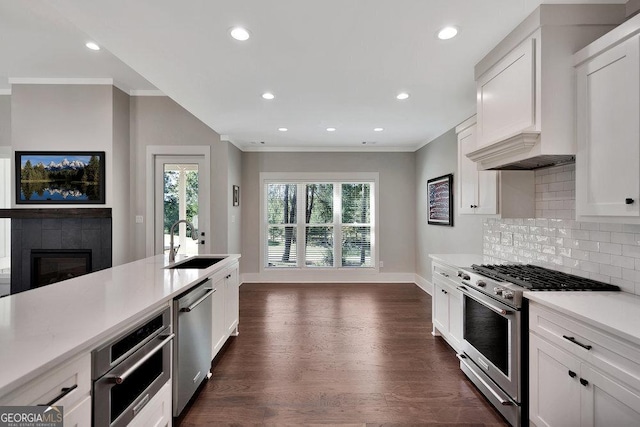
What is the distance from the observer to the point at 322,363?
8.77 feet

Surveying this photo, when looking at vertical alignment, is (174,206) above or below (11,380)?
above

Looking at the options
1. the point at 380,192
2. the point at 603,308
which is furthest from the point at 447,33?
the point at 380,192

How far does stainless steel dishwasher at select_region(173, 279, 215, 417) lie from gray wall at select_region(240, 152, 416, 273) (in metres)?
3.40

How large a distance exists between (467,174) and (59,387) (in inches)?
125

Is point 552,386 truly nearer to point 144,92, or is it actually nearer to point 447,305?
point 447,305

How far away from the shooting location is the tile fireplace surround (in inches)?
157

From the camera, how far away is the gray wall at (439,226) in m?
3.67

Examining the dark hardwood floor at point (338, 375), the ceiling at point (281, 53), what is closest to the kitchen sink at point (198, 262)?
the dark hardwood floor at point (338, 375)

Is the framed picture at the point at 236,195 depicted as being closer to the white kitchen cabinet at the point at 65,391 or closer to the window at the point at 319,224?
the window at the point at 319,224

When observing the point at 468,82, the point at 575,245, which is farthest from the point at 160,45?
the point at 575,245

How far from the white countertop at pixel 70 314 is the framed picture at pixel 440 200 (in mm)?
3426

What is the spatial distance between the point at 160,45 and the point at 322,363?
2.91m

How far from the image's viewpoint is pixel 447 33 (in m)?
2.00

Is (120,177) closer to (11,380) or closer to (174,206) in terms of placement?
(174,206)
